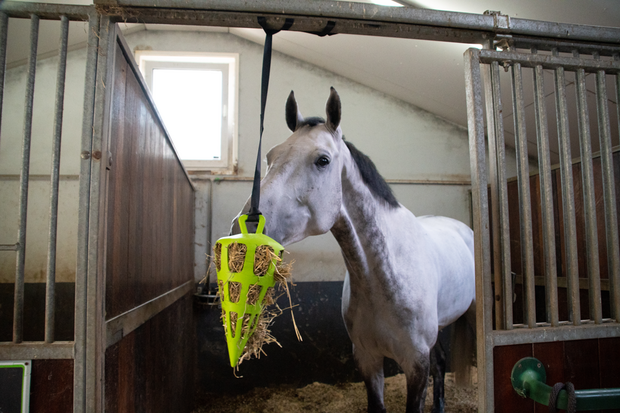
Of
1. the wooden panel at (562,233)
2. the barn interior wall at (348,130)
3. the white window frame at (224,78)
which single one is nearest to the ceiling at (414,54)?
the barn interior wall at (348,130)

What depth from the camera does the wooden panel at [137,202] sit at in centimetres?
100

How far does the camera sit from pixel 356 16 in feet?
3.16

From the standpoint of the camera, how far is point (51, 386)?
2.76 feet

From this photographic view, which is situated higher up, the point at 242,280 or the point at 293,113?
the point at 293,113

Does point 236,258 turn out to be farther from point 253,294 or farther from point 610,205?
point 610,205

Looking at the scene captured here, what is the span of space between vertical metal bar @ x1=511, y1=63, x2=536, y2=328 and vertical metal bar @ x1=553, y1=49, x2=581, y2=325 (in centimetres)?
11

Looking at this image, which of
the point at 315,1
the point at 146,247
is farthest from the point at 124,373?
the point at 315,1

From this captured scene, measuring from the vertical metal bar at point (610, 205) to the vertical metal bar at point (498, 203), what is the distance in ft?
1.05

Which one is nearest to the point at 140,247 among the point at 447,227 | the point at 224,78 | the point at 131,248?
the point at 131,248

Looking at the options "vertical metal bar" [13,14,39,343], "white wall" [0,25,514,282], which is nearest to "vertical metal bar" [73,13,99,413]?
"vertical metal bar" [13,14,39,343]

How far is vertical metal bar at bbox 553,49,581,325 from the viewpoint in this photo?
996 millimetres

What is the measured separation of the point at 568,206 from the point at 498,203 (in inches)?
8.2

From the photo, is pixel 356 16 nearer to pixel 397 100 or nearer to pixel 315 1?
pixel 315 1

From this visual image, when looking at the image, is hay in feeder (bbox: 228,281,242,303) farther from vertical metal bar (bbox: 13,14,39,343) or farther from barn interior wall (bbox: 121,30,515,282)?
barn interior wall (bbox: 121,30,515,282)
